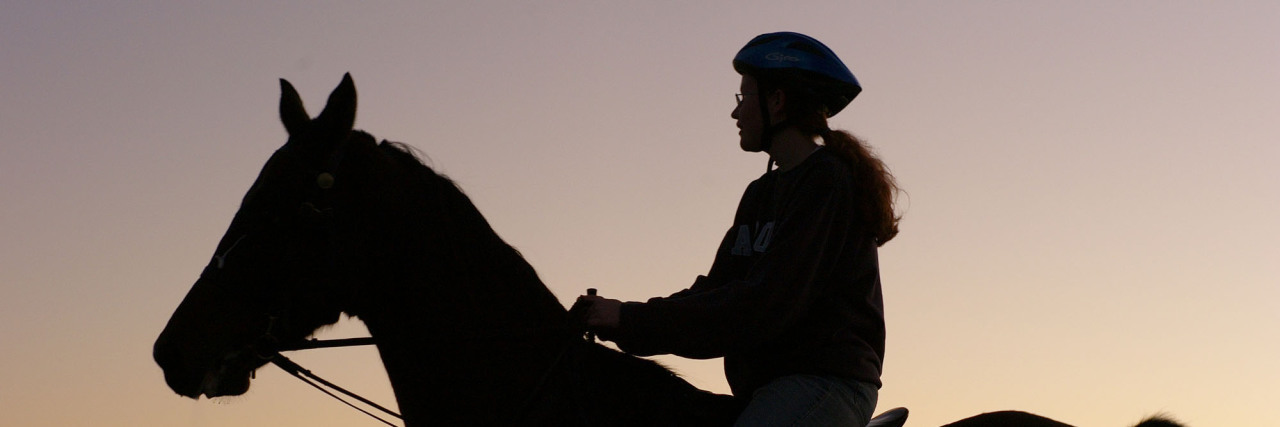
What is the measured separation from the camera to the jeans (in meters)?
4.25

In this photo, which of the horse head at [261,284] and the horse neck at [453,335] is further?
the horse neck at [453,335]

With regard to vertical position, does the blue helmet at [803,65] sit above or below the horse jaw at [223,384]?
above

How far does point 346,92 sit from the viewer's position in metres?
4.25

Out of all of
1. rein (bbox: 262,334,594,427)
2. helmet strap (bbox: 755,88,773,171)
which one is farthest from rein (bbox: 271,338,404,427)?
helmet strap (bbox: 755,88,773,171)

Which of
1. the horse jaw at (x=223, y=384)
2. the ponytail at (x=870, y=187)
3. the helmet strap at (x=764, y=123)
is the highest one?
the helmet strap at (x=764, y=123)

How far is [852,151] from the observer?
4.50 m

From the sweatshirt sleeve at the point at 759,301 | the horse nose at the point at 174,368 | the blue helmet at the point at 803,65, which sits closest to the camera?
the horse nose at the point at 174,368

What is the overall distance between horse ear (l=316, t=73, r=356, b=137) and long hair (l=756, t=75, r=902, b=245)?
1.45 m

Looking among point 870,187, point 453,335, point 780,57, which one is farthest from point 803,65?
point 453,335

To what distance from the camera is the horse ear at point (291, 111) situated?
171 inches

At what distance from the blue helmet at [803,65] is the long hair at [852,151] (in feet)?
0.06

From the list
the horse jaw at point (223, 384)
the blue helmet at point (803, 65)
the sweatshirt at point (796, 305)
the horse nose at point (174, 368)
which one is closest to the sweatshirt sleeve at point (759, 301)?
the sweatshirt at point (796, 305)

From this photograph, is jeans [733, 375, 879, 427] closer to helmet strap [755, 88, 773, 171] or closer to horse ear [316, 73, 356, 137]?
helmet strap [755, 88, 773, 171]

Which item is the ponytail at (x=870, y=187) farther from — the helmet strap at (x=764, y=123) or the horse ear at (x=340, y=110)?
the horse ear at (x=340, y=110)
